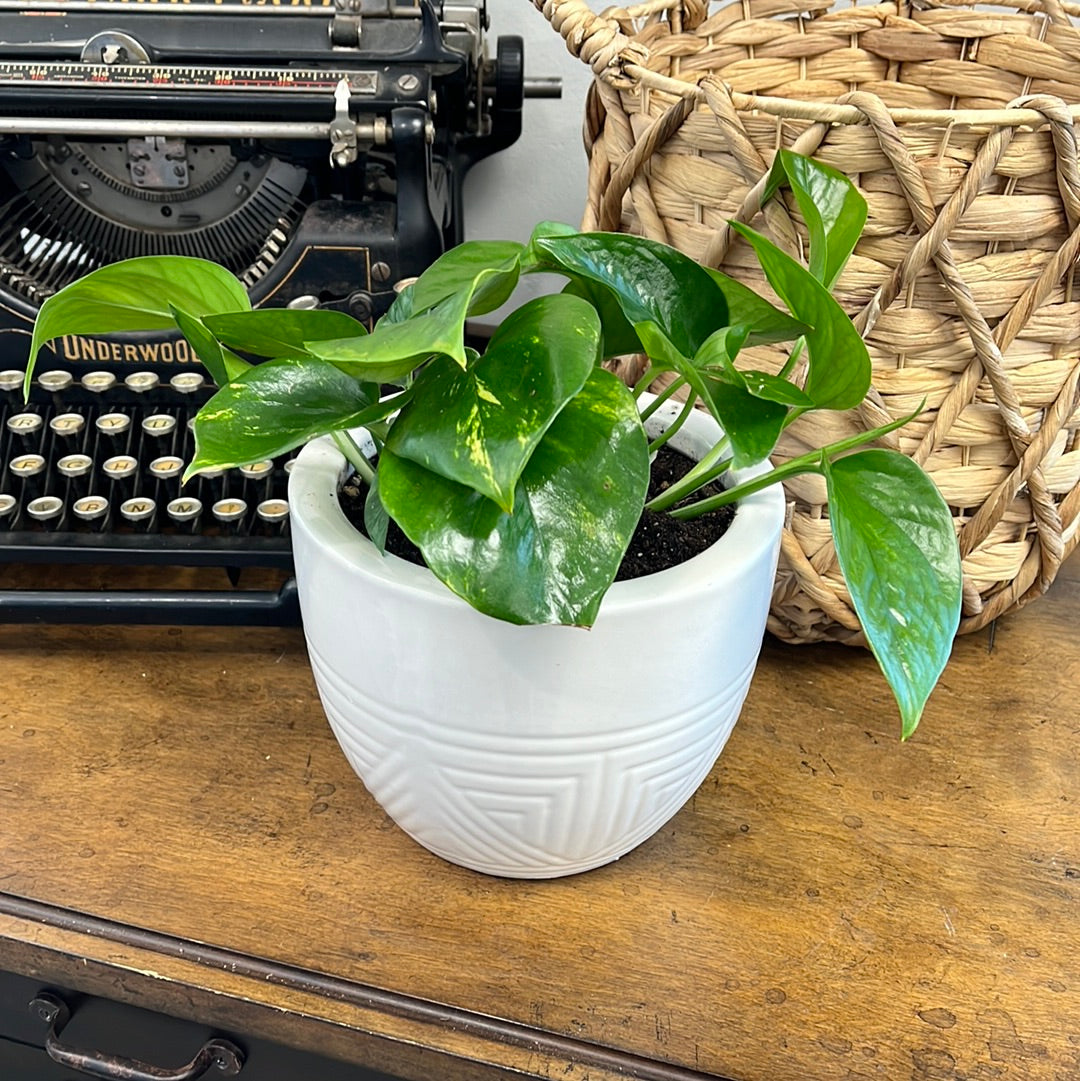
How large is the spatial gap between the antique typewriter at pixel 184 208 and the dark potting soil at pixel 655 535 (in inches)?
8.5

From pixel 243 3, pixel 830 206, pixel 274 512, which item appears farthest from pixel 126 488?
pixel 830 206

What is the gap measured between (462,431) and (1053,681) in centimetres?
53

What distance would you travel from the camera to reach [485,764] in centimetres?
46

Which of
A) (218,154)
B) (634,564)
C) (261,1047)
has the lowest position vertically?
(261,1047)

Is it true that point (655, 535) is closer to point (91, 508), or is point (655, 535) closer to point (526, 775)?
point (526, 775)

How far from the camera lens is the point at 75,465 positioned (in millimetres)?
768

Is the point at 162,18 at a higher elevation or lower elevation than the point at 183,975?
higher

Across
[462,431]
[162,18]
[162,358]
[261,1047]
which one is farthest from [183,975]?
[162,18]

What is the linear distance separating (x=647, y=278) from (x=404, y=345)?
0.40ft

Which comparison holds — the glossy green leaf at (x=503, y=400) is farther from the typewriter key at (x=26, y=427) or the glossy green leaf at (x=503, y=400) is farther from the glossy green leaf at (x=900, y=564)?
the typewriter key at (x=26, y=427)

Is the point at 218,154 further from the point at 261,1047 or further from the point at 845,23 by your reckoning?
the point at 261,1047

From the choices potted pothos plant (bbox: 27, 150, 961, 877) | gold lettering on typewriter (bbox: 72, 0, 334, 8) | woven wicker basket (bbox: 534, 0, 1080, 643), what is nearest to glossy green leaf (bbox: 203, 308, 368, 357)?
potted pothos plant (bbox: 27, 150, 961, 877)

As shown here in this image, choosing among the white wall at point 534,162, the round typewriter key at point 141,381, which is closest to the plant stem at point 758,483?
the round typewriter key at point 141,381

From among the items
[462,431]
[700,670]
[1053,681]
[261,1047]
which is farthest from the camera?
[1053,681]
